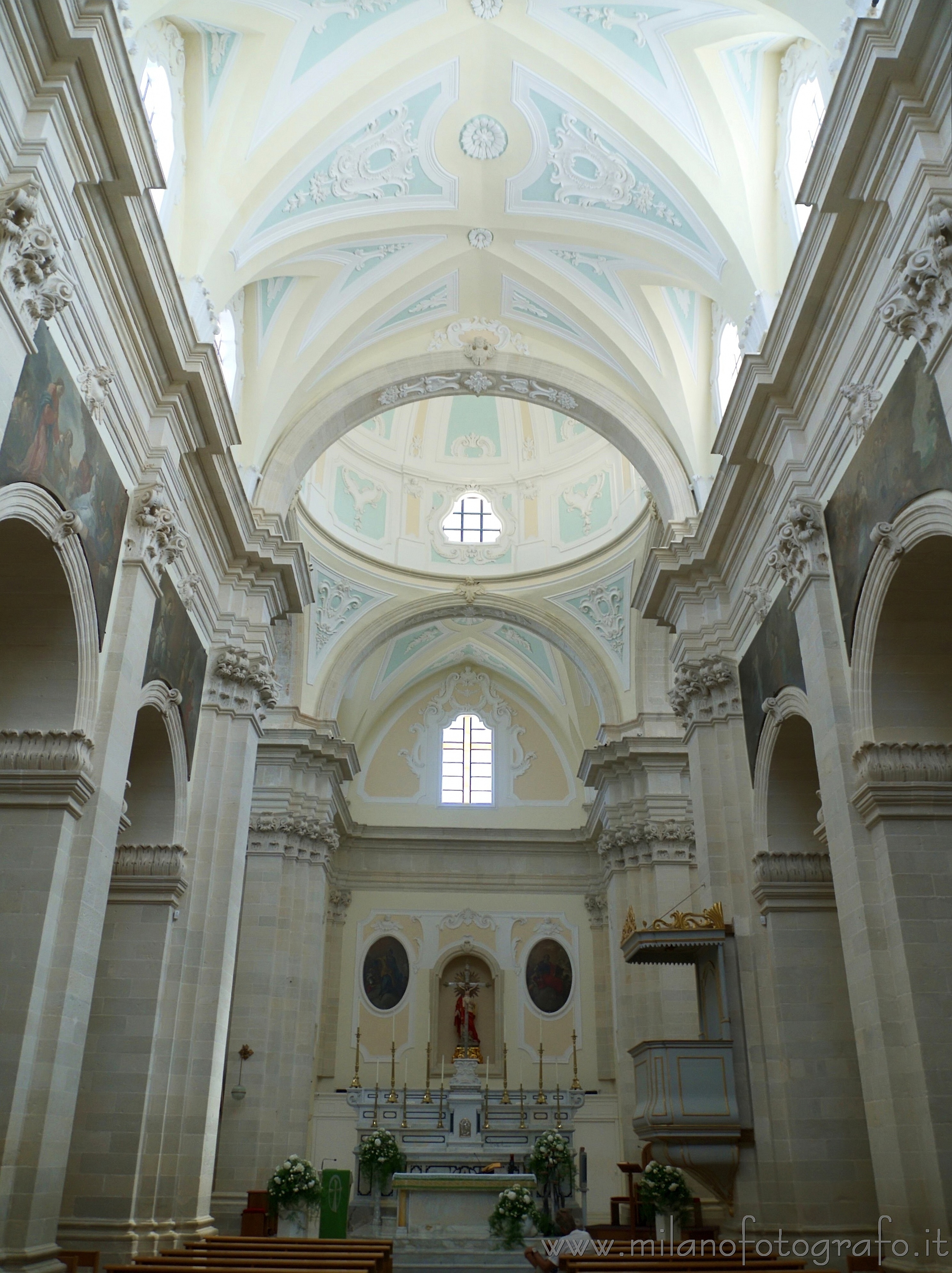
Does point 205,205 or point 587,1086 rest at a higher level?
point 205,205

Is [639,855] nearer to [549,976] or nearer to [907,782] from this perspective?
[549,976]

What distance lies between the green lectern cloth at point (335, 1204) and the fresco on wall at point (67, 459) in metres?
→ 8.37

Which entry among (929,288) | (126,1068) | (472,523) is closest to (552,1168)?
(126,1068)

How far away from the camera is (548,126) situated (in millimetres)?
13906

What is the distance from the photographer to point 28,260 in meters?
7.93

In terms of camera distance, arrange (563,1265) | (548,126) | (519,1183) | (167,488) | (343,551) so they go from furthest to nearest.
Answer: (343,551) → (519,1183) → (548,126) → (167,488) → (563,1265)

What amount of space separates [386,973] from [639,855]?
819 centimetres

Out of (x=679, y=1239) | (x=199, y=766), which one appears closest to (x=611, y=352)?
(x=199, y=766)

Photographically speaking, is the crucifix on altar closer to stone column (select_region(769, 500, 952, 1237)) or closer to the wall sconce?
the wall sconce

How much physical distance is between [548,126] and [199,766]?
912cm

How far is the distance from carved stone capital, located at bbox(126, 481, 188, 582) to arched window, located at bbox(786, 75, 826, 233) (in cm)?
733

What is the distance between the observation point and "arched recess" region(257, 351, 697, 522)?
15859 millimetres

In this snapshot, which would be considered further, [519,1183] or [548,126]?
[519,1183]

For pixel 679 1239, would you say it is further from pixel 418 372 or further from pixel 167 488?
pixel 418 372
